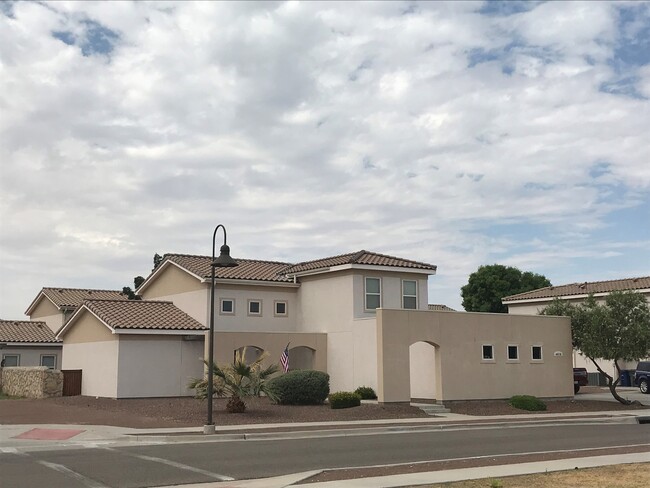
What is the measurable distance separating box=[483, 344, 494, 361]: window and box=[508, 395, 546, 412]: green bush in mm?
2116

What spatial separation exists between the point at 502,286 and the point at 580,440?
5553cm

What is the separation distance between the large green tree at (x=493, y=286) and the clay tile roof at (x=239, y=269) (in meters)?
38.8

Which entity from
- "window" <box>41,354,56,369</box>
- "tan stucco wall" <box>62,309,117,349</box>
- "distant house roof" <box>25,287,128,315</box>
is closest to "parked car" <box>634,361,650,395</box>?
"tan stucco wall" <box>62,309,117,349</box>

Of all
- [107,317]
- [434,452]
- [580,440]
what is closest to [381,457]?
[434,452]

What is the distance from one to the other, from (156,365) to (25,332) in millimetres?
18353

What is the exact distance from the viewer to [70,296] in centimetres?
5247

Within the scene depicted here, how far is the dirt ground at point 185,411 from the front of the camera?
82.6 ft

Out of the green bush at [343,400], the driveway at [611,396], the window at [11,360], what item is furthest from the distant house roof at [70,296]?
the driveway at [611,396]

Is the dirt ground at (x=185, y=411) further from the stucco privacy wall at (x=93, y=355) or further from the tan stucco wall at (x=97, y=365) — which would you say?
the stucco privacy wall at (x=93, y=355)

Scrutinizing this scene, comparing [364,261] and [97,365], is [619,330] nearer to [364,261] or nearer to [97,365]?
[364,261]

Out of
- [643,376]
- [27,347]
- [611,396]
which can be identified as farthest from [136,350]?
[643,376]

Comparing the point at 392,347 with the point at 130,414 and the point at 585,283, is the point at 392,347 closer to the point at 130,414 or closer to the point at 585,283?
the point at 130,414

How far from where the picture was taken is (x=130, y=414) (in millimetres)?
27156

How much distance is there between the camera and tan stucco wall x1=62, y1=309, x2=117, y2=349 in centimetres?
3469
